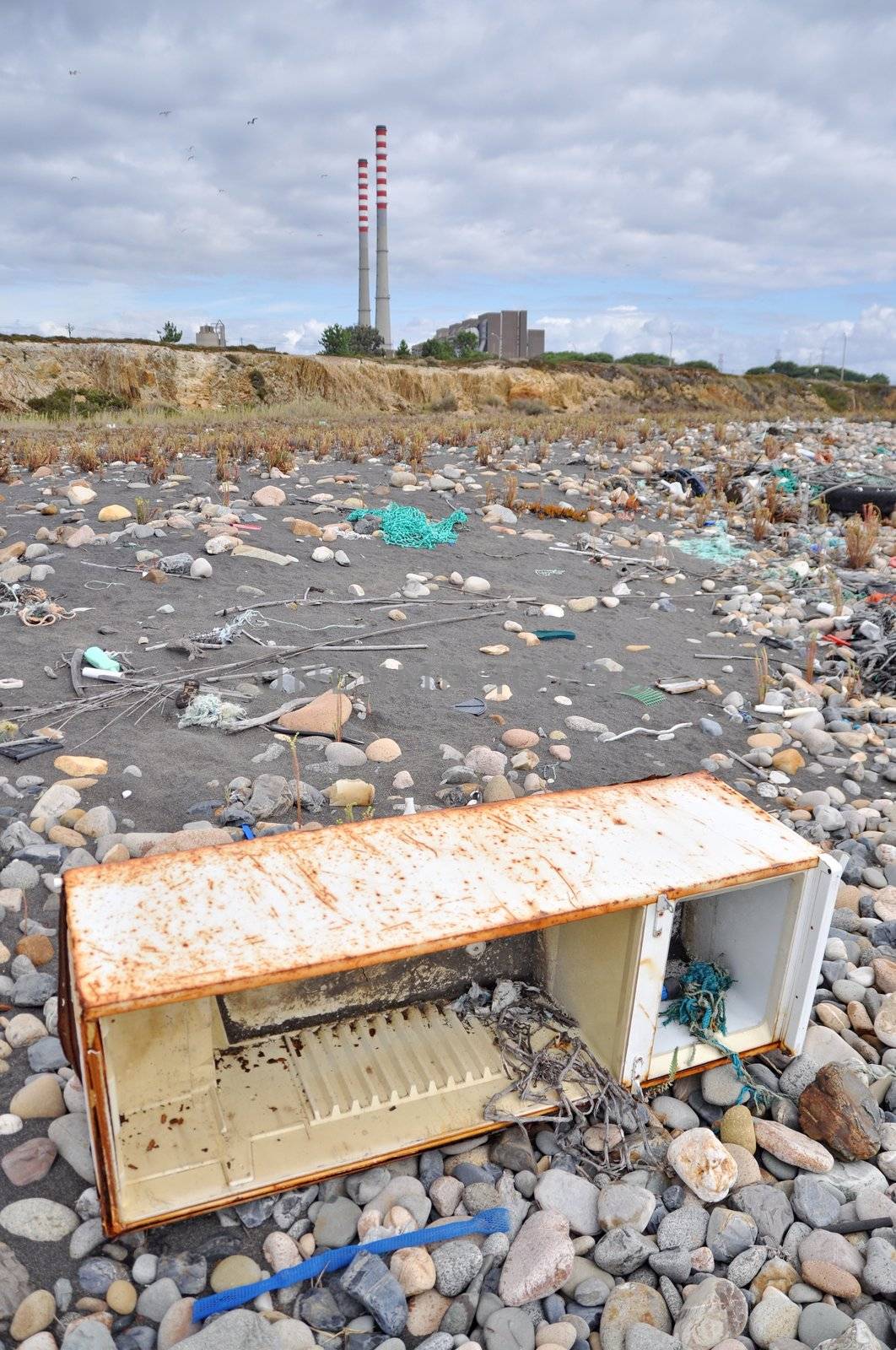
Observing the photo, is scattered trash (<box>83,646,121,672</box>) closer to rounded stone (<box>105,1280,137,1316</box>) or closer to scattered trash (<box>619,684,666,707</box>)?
scattered trash (<box>619,684,666,707</box>)

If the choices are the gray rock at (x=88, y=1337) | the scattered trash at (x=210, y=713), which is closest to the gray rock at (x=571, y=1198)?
the gray rock at (x=88, y=1337)

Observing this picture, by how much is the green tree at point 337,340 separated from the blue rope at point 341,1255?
31868 mm

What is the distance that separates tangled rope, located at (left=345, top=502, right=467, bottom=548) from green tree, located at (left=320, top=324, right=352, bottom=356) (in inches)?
1020

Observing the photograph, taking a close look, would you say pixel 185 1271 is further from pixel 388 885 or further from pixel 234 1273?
pixel 388 885

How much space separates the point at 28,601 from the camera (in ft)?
15.9

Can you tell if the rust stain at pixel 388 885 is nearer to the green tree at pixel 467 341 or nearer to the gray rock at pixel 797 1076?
the gray rock at pixel 797 1076

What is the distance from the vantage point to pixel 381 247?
34.3 meters

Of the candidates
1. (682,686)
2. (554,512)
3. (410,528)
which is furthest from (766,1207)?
(554,512)

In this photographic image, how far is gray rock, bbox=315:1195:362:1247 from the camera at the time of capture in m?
1.75

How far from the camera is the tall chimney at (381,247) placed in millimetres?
33812

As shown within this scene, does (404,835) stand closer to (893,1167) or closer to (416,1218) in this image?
(416,1218)

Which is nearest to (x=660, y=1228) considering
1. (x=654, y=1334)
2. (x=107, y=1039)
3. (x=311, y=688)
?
(x=654, y=1334)

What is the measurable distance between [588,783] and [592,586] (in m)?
3.04

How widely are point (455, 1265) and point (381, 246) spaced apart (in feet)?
121
